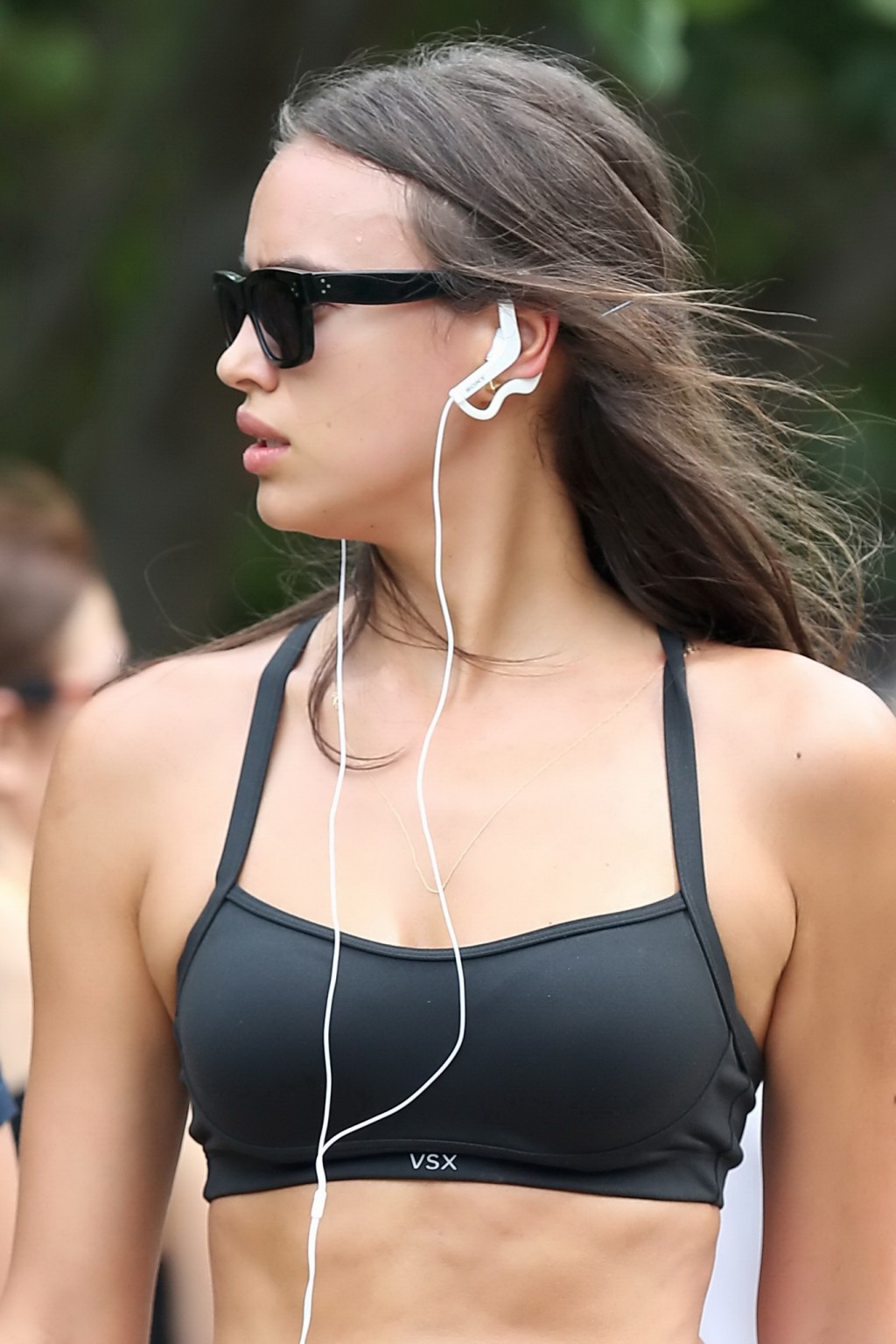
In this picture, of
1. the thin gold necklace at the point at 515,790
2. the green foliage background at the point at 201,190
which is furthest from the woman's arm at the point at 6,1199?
the green foliage background at the point at 201,190

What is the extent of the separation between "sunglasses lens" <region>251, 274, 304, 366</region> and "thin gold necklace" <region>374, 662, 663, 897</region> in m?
0.52

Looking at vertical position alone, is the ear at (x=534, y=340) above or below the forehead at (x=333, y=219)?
below

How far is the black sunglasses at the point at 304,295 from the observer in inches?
91.0

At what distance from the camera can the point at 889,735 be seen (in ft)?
7.63

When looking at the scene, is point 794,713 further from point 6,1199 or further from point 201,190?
point 201,190

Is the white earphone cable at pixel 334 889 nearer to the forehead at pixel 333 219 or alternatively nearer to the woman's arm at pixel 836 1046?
the forehead at pixel 333 219

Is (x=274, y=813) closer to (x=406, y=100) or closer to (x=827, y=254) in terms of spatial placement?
(x=406, y=100)

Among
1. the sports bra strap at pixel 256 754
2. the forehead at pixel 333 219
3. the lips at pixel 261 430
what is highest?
the forehead at pixel 333 219

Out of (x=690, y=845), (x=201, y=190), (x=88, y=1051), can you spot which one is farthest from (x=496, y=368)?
(x=201, y=190)

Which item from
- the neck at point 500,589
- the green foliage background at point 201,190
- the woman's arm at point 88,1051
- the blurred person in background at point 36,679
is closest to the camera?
the woman's arm at point 88,1051

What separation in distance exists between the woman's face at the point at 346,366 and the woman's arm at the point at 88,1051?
0.37 m

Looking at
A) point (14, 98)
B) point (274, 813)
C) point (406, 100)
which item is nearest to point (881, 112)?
point (14, 98)

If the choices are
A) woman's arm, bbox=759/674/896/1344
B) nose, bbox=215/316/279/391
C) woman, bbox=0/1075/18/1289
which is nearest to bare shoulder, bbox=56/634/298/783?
nose, bbox=215/316/279/391

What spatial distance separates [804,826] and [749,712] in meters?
0.17
